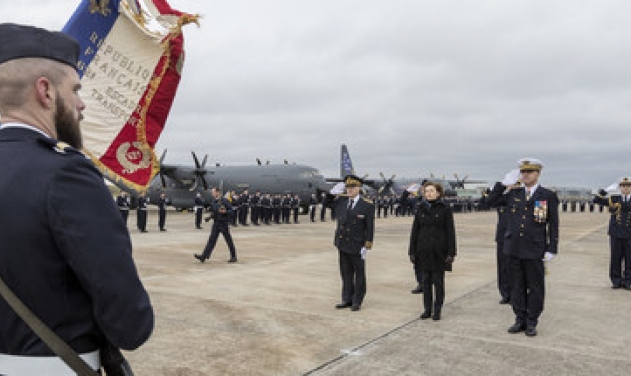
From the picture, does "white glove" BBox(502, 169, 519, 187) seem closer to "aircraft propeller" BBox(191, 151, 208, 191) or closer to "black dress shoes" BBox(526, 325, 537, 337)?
"black dress shoes" BBox(526, 325, 537, 337)

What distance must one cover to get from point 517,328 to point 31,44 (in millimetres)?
5755

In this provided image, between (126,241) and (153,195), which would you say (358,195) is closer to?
(126,241)

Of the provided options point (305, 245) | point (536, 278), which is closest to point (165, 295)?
point (536, 278)

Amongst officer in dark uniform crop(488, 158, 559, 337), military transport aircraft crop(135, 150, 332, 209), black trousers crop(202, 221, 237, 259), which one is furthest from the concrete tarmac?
military transport aircraft crop(135, 150, 332, 209)

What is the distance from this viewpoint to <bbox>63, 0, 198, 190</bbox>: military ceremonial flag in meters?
3.76

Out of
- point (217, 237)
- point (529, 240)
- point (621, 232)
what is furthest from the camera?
point (217, 237)

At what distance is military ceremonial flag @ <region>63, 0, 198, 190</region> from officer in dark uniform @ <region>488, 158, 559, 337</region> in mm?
4345

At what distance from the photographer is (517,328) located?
576 centimetres

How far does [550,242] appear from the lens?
5.84m

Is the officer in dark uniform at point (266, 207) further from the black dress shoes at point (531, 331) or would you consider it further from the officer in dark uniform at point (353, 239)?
the black dress shoes at point (531, 331)

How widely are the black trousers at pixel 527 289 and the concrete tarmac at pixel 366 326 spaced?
11.1 inches

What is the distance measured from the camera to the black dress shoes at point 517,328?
5750 mm

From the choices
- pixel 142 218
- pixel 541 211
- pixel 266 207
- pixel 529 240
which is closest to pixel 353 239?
pixel 529 240

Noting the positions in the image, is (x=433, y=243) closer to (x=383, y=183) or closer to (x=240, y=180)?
(x=240, y=180)
